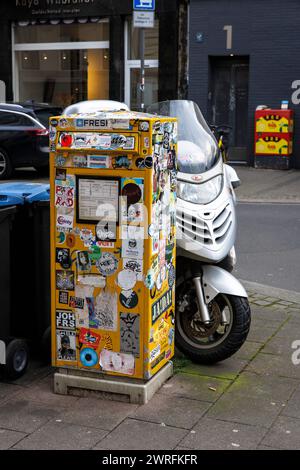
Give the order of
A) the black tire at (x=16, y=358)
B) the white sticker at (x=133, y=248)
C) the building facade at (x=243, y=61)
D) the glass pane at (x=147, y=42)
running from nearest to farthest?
the white sticker at (x=133, y=248), the black tire at (x=16, y=358), the building facade at (x=243, y=61), the glass pane at (x=147, y=42)

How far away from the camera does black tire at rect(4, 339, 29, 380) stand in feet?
15.0

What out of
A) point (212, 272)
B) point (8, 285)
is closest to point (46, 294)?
point (8, 285)

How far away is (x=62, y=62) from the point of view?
20.1m

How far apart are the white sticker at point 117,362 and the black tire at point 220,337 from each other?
728mm

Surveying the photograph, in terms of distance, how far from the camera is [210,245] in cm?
463

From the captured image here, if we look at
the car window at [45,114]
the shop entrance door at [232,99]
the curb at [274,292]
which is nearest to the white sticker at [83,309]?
the curb at [274,292]

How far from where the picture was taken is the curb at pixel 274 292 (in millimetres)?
6781

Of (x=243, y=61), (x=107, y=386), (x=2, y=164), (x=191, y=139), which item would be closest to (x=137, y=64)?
(x=243, y=61)

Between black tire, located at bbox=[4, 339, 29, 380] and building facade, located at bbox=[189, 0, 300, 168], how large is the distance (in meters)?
13.5

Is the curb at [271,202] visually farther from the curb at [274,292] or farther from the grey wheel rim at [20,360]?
the grey wheel rim at [20,360]

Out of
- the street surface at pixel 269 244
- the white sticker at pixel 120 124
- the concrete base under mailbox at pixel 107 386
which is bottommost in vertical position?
the street surface at pixel 269 244

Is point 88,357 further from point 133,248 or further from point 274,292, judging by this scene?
point 274,292
